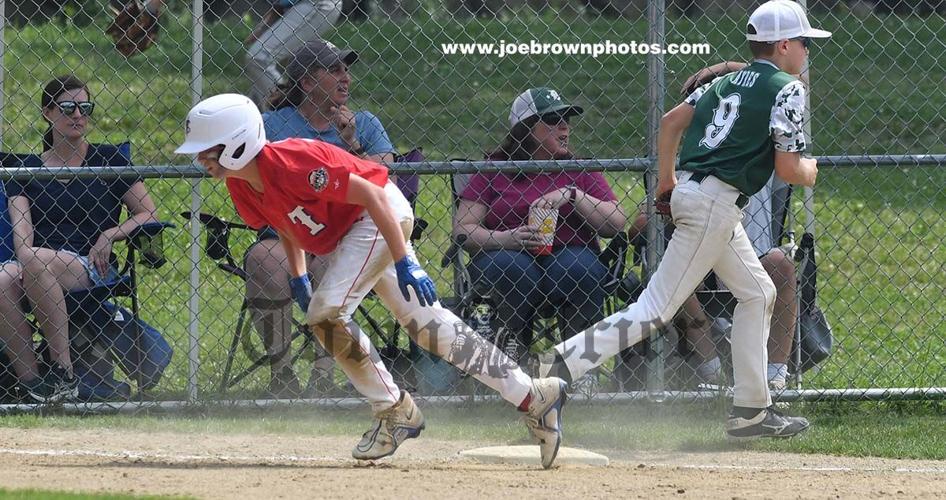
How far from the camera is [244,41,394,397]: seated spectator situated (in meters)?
6.80

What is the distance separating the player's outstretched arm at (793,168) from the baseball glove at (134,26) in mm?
3224

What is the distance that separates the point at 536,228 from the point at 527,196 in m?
0.21

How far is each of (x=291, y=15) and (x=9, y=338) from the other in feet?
7.67

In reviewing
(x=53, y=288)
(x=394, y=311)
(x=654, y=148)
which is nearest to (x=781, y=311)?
(x=654, y=148)

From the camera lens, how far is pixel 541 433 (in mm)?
5652

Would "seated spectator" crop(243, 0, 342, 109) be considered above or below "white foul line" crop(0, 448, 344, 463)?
above

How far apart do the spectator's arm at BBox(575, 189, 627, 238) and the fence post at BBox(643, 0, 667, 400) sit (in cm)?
23

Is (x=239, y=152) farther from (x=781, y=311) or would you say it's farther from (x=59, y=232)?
(x=781, y=311)

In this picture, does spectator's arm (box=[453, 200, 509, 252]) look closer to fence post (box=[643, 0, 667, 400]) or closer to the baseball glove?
fence post (box=[643, 0, 667, 400])

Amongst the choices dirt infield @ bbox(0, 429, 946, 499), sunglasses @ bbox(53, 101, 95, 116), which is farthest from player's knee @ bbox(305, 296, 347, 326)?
sunglasses @ bbox(53, 101, 95, 116)

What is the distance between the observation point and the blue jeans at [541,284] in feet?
22.2

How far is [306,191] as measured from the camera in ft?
17.8

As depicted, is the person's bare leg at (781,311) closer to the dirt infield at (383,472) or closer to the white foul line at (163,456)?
the dirt infield at (383,472)

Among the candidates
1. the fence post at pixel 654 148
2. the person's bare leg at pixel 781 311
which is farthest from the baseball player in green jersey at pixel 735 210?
the person's bare leg at pixel 781 311
